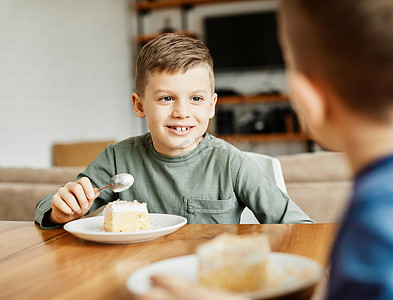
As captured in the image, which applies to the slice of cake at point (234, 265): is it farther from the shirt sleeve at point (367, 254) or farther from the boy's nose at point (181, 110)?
the boy's nose at point (181, 110)

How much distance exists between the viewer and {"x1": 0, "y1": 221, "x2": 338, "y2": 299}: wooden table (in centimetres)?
66

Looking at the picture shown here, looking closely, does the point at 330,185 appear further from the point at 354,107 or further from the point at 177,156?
the point at 354,107

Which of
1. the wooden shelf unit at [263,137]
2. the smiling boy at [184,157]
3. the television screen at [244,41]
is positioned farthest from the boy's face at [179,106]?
the television screen at [244,41]

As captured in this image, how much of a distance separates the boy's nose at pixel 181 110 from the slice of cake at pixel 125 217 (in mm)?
386

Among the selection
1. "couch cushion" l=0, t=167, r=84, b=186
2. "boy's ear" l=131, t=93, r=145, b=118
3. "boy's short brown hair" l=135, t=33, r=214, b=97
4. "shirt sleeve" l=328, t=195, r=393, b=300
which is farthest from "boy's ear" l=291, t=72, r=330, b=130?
"couch cushion" l=0, t=167, r=84, b=186

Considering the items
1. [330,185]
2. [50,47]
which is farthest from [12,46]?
[330,185]

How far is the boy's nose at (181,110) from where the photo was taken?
4.33 ft

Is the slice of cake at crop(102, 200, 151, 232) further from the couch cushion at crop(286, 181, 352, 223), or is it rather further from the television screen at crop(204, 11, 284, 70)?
the television screen at crop(204, 11, 284, 70)

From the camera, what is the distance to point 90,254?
849mm

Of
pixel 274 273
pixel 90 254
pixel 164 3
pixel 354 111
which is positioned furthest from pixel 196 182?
pixel 164 3

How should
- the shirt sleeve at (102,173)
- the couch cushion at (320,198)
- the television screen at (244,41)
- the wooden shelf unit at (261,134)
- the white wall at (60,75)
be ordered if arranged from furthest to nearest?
the television screen at (244,41) < the wooden shelf unit at (261,134) < the white wall at (60,75) < the couch cushion at (320,198) < the shirt sleeve at (102,173)

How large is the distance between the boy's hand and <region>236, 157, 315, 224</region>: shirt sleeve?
404mm

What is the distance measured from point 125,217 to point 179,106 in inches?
17.2

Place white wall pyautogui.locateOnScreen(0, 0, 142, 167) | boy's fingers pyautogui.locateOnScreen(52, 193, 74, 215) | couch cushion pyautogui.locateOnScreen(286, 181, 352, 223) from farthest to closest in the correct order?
white wall pyautogui.locateOnScreen(0, 0, 142, 167)
couch cushion pyautogui.locateOnScreen(286, 181, 352, 223)
boy's fingers pyautogui.locateOnScreen(52, 193, 74, 215)
